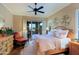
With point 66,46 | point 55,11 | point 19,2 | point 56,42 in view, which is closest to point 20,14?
point 19,2

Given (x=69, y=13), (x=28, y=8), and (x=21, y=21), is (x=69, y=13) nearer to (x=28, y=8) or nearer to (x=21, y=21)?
(x=28, y=8)

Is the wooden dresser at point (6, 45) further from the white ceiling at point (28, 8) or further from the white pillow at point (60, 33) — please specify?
the white pillow at point (60, 33)

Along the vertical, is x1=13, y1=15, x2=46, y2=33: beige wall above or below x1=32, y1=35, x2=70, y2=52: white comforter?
above

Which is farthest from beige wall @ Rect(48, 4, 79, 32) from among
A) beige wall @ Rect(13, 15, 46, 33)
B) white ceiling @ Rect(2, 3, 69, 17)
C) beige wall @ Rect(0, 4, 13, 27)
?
beige wall @ Rect(0, 4, 13, 27)

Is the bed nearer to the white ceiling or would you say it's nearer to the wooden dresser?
the white ceiling

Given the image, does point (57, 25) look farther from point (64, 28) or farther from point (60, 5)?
point (60, 5)

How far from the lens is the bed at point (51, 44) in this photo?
2211 mm

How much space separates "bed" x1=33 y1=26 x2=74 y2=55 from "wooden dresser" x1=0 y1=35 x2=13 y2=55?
1.51ft

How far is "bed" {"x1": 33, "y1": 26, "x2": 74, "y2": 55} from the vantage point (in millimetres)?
2211

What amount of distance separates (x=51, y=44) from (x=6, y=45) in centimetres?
79

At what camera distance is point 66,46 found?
2.23m

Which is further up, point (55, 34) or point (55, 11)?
point (55, 11)

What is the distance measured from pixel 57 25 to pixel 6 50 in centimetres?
100

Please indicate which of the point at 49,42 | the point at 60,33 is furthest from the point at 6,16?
the point at 60,33
